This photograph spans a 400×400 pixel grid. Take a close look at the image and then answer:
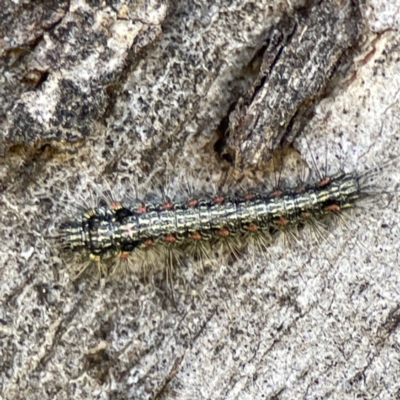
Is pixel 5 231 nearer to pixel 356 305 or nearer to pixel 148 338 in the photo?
pixel 148 338

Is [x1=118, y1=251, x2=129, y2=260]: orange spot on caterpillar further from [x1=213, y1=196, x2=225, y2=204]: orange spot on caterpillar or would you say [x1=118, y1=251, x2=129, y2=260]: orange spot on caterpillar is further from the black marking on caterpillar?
[x1=213, y1=196, x2=225, y2=204]: orange spot on caterpillar

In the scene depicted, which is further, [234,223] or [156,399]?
[234,223]

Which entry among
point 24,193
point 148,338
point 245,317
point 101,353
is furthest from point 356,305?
point 24,193

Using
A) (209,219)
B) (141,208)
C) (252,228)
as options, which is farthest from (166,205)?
(252,228)

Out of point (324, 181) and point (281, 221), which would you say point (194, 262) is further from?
point (324, 181)

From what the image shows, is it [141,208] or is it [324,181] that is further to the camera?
[324,181]

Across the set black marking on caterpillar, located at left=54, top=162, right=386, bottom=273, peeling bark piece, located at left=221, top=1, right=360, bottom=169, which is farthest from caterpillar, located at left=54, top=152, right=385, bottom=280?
peeling bark piece, located at left=221, top=1, right=360, bottom=169

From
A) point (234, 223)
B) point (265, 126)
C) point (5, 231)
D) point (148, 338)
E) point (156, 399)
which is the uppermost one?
point (265, 126)
